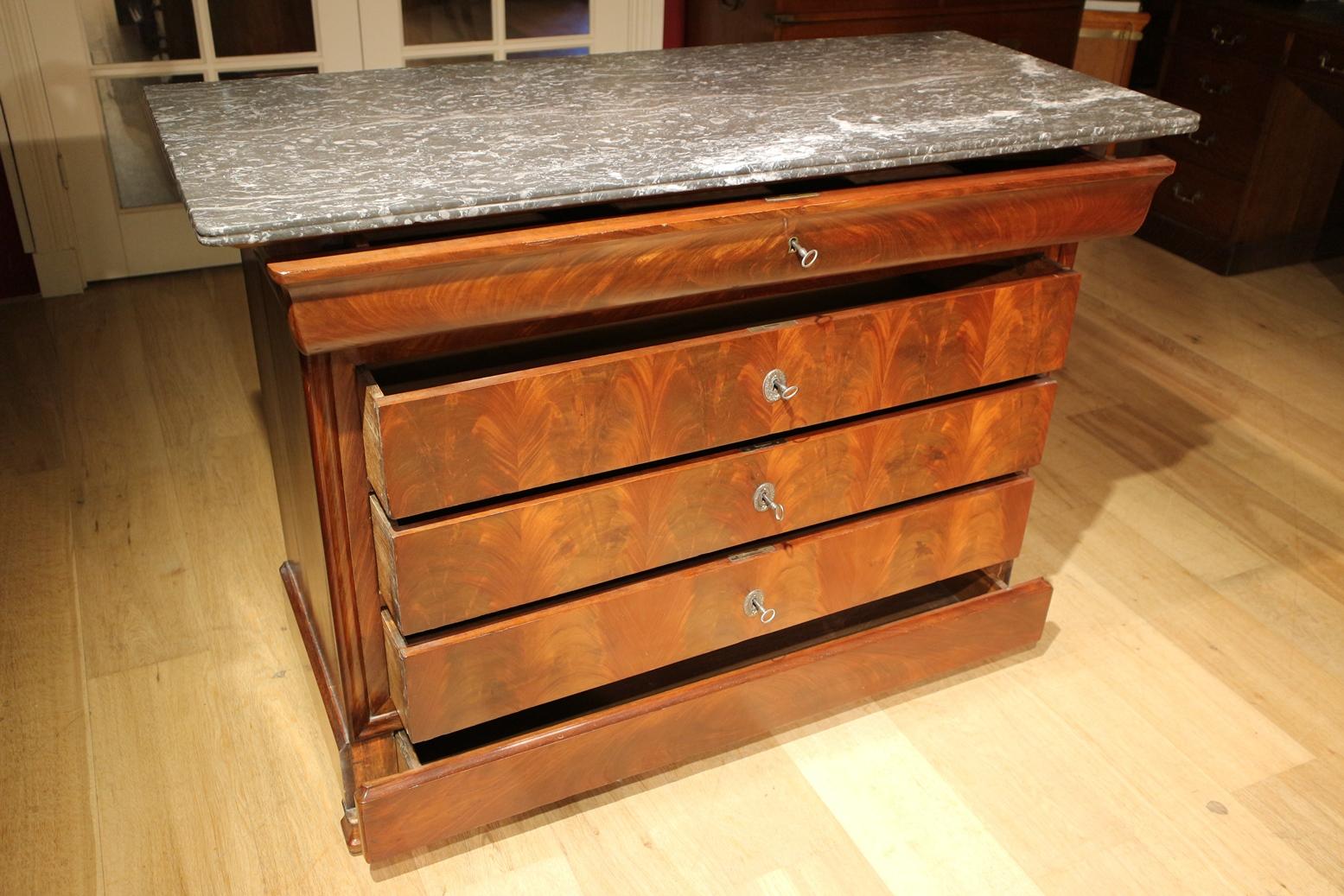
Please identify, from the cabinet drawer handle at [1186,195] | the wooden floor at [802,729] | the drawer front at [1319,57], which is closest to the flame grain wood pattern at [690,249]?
the wooden floor at [802,729]

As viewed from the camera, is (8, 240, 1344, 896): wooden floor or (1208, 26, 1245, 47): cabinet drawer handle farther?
(1208, 26, 1245, 47): cabinet drawer handle

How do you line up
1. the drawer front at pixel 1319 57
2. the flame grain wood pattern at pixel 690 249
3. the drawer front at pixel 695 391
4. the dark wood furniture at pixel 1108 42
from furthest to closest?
the dark wood furniture at pixel 1108 42 < the drawer front at pixel 1319 57 < the drawer front at pixel 695 391 < the flame grain wood pattern at pixel 690 249

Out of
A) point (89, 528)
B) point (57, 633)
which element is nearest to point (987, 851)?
point (57, 633)

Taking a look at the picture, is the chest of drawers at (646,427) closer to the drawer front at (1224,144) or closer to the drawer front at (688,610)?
the drawer front at (688,610)

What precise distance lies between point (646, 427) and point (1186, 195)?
2.36 metres

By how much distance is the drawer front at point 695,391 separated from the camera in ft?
3.86

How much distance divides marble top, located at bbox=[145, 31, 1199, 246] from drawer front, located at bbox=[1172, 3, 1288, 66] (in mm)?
1456

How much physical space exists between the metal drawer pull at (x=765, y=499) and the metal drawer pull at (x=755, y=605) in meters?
0.11

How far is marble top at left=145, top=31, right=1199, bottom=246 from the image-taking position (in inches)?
44.4

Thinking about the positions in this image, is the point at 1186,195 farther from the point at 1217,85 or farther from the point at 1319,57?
the point at 1319,57

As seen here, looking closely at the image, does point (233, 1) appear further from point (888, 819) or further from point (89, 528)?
point (888, 819)

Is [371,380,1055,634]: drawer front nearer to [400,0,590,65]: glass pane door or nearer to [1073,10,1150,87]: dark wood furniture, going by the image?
[400,0,590,65]: glass pane door

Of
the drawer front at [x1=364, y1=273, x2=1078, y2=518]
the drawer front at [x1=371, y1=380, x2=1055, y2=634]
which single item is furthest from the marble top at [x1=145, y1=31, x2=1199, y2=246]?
the drawer front at [x1=371, y1=380, x2=1055, y2=634]

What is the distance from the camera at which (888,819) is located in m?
1.48
